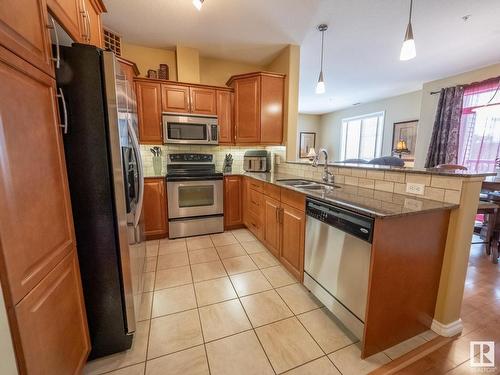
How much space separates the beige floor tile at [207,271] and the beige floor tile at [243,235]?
691 millimetres

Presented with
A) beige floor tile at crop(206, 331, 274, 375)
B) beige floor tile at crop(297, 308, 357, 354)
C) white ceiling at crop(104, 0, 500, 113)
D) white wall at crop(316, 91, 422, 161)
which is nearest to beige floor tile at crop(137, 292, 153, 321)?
beige floor tile at crop(206, 331, 274, 375)

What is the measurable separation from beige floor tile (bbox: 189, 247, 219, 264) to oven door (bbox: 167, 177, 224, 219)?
0.60 meters

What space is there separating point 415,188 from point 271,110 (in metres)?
2.22

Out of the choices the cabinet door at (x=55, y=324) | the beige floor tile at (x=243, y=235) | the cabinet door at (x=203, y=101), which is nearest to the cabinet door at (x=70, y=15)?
the cabinet door at (x=55, y=324)

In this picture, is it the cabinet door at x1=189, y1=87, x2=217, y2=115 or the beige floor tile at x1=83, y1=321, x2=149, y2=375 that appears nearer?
the beige floor tile at x1=83, y1=321, x2=149, y2=375

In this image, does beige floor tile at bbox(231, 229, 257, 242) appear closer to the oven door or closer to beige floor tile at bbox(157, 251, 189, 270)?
the oven door

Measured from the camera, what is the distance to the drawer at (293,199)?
186 centimetres

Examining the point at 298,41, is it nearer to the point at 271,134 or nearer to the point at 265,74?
the point at 265,74

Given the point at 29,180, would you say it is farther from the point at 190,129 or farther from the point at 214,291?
the point at 190,129

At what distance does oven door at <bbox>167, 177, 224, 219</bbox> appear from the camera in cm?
300

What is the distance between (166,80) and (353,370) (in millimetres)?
3514

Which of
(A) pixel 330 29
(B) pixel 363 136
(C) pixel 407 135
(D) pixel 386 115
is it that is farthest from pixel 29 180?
(B) pixel 363 136

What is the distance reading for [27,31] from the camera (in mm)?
851

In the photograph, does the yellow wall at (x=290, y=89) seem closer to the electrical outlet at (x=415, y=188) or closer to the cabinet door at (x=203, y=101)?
the cabinet door at (x=203, y=101)
